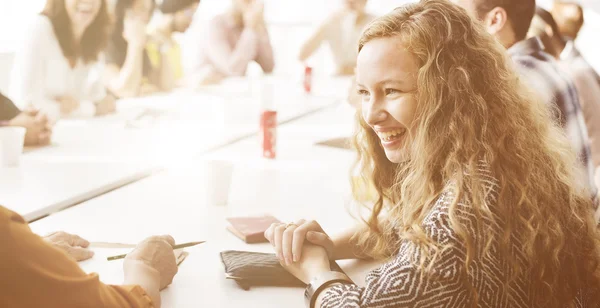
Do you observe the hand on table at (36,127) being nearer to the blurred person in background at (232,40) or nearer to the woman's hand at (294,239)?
the woman's hand at (294,239)

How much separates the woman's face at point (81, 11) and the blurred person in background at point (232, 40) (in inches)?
53.4

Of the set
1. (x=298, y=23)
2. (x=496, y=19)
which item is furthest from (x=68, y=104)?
(x=298, y=23)

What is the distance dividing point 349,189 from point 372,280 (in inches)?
36.5

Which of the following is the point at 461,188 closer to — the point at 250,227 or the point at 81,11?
the point at 250,227

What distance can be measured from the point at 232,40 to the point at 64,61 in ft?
5.71

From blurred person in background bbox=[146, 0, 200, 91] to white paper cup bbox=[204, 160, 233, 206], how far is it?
262 cm

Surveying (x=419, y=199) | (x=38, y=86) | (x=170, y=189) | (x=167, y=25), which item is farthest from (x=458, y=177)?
(x=167, y=25)

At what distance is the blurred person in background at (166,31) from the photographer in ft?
13.8

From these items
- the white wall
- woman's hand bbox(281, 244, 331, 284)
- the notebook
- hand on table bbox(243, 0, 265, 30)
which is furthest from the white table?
the white wall

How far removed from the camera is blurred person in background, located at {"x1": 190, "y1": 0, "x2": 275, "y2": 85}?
4707mm

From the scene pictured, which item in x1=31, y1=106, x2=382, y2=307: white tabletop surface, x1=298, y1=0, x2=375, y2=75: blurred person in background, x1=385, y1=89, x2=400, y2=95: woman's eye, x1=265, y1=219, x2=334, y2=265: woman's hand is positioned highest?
x1=298, y1=0, x2=375, y2=75: blurred person in background

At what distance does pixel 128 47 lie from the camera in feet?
13.3

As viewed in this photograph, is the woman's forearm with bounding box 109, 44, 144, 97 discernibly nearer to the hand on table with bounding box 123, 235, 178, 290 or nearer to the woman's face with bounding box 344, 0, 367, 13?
the woman's face with bounding box 344, 0, 367, 13

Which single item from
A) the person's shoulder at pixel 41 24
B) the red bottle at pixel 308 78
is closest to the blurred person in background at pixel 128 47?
the person's shoulder at pixel 41 24
